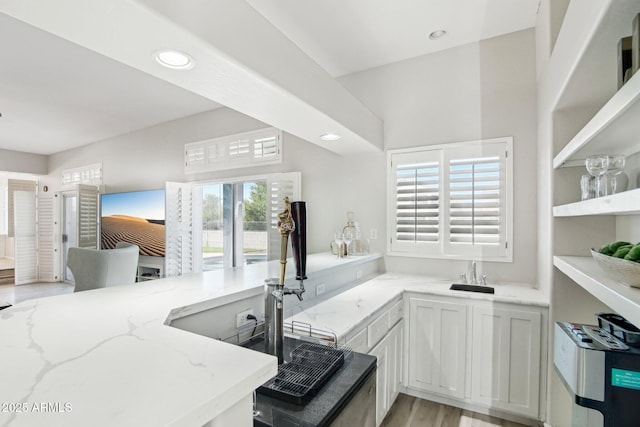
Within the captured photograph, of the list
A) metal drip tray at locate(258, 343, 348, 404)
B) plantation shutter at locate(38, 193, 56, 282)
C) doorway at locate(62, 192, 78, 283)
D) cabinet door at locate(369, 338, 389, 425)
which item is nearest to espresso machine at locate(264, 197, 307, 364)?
metal drip tray at locate(258, 343, 348, 404)

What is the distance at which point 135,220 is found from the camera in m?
5.33

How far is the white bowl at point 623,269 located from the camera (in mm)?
1049

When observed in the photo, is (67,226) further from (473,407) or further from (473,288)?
(473,407)

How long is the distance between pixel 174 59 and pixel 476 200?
268 cm

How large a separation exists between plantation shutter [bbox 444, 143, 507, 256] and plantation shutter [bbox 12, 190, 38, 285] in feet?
28.8

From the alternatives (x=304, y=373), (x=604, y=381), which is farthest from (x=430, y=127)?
(x=304, y=373)

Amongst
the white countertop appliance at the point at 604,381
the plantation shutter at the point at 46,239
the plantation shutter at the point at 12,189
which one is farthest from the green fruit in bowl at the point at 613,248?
the plantation shutter at the point at 12,189

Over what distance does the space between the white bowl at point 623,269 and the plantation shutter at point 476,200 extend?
1700 millimetres

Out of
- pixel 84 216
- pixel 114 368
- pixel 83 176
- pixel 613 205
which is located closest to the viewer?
pixel 114 368

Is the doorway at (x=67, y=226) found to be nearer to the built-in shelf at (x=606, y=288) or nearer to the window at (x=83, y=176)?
the window at (x=83, y=176)

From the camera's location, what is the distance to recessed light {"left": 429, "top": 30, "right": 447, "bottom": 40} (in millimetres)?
2815

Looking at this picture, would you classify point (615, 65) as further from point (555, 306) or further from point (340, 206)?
point (340, 206)

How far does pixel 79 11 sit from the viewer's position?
108 cm

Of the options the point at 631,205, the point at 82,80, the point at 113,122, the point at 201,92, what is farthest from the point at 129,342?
the point at 113,122
